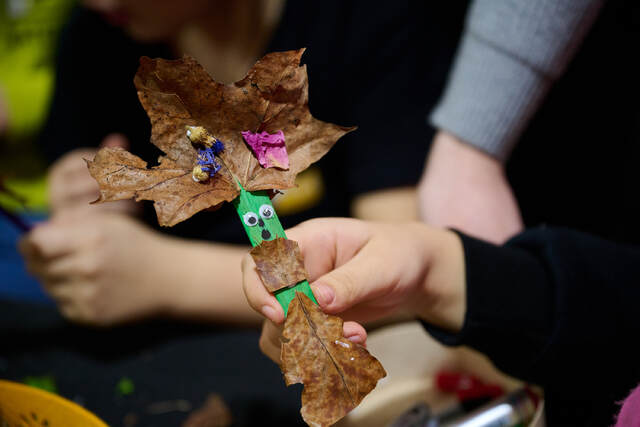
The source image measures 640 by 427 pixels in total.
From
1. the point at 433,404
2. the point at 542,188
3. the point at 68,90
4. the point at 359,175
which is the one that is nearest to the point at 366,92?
the point at 359,175

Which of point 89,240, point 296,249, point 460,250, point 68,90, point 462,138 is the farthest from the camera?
point 68,90

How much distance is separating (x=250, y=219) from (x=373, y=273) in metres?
0.07

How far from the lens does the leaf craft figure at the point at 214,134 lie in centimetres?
20

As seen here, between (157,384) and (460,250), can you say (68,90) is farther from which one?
(460,250)

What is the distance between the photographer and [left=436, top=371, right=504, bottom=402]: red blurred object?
1.30 feet

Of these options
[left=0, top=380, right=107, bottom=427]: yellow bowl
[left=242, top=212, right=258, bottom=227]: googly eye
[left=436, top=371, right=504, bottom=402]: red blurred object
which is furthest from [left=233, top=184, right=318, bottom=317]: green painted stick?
[left=436, top=371, right=504, bottom=402]: red blurred object

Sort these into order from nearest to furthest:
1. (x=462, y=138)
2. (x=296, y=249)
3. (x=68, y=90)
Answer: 1. (x=296, y=249)
2. (x=462, y=138)
3. (x=68, y=90)

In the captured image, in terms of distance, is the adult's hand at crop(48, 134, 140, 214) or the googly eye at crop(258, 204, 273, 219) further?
the adult's hand at crop(48, 134, 140, 214)

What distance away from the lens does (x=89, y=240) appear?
1.84 feet

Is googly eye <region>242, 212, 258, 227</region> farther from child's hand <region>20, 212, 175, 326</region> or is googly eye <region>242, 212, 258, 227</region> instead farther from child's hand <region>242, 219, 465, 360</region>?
child's hand <region>20, 212, 175, 326</region>

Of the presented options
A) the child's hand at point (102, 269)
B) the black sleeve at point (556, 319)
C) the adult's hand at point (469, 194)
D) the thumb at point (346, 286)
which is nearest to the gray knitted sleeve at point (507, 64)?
the adult's hand at point (469, 194)

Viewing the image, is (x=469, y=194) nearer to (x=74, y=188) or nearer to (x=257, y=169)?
(x=257, y=169)

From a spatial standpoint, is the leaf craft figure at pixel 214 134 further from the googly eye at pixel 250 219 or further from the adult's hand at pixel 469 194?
the adult's hand at pixel 469 194

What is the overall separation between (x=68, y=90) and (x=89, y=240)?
285 millimetres
